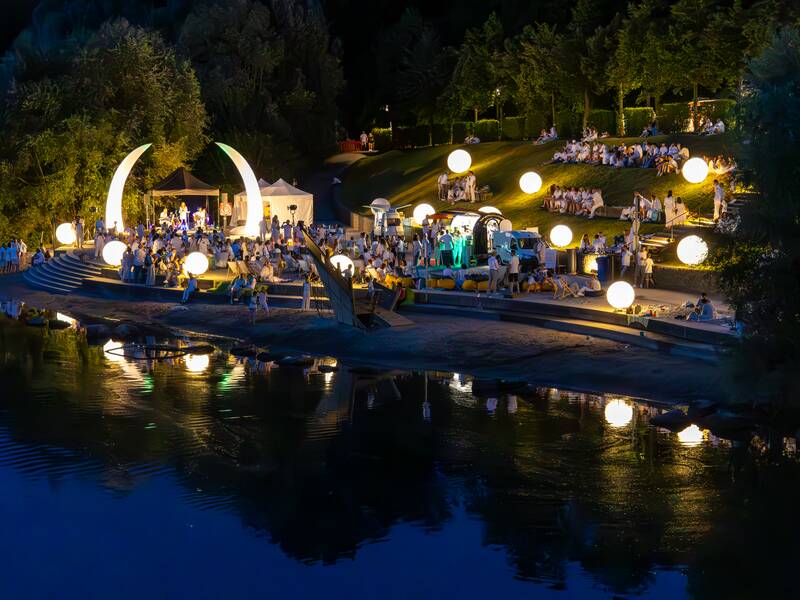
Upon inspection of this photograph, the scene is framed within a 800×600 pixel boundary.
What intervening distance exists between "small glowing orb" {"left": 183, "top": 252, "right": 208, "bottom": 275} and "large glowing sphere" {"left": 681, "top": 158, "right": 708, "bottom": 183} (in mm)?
16369

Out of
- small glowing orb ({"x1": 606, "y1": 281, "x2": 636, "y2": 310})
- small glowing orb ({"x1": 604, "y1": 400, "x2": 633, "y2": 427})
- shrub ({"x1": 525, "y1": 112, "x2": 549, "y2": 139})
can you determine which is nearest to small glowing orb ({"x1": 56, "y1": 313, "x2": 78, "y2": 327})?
small glowing orb ({"x1": 606, "y1": 281, "x2": 636, "y2": 310})

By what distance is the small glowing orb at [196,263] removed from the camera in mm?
37406

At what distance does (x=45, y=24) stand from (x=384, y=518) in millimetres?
53303

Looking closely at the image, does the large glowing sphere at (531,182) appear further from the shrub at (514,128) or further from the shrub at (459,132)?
the shrub at (459,132)

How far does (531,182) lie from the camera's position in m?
46.1

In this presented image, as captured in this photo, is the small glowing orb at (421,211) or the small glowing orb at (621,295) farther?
the small glowing orb at (421,211)

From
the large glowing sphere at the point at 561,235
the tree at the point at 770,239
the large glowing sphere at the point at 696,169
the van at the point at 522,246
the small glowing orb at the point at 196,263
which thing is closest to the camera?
the tree at the point at 770,239

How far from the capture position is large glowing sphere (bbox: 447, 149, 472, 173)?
52.0m

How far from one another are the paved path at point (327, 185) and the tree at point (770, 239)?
111 feet

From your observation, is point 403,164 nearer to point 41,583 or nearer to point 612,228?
point 612,228

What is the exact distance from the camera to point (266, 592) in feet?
51.6

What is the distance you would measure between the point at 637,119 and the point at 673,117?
225 centimetres

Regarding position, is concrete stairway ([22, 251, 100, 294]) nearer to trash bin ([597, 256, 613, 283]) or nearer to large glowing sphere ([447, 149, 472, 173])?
large glowing sphere ([447, 149, 472, 173])

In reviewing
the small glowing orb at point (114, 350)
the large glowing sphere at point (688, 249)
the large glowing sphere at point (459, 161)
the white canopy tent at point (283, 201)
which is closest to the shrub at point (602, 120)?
the large glowing sphere at point (459, 161)
